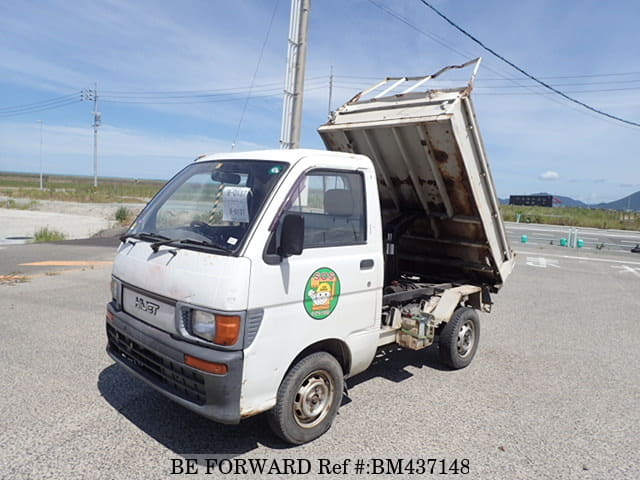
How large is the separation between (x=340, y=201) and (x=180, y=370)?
174cm

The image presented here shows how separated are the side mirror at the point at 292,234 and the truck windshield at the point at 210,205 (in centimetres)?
27

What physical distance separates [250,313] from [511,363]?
3.87 metres

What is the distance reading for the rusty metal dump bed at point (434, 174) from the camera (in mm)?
4379

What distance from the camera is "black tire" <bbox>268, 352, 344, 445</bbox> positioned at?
123 inches

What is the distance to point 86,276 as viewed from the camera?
29.4 ft

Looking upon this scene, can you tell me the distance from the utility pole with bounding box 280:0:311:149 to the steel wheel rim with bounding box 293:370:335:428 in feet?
24.3

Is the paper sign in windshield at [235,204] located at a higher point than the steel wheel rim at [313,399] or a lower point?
higher

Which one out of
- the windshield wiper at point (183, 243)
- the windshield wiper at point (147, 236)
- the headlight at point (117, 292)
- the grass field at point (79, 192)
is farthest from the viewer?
the grass field at point (79, 192)

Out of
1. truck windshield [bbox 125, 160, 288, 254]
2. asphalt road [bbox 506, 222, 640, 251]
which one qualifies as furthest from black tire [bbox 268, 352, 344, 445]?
asphalt road [bbox 506, 222, 640, 251]

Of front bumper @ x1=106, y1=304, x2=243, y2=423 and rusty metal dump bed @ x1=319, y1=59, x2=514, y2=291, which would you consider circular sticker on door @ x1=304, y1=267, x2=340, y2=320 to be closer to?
front bumper @ x1=106, y1=304, x2=243, y2=423

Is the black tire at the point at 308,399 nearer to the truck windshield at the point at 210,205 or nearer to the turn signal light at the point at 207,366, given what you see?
the turn signal light at the point at 207,366

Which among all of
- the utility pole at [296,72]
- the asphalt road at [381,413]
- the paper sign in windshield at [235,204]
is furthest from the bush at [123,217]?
the paper sign in windshield at [235,204]

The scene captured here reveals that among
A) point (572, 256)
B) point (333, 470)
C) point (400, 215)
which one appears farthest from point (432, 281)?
point (572, 256)

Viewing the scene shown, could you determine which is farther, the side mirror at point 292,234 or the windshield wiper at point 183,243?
the windshield wiper at point 183,243
